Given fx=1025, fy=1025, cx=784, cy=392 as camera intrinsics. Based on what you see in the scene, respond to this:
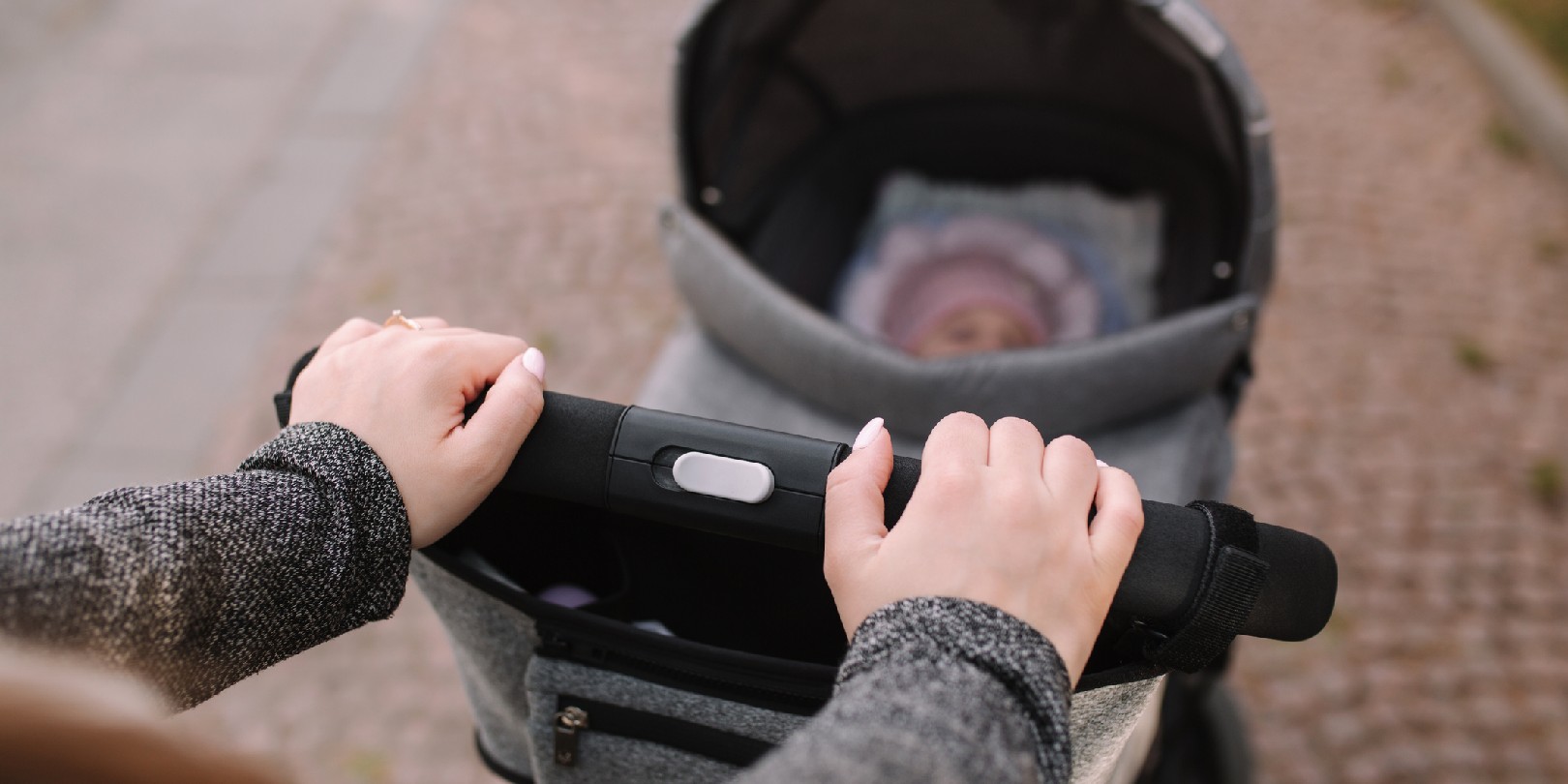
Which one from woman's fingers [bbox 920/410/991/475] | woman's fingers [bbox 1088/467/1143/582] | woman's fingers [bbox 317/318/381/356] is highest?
woman's fingers [bbox 920/410/991/475]

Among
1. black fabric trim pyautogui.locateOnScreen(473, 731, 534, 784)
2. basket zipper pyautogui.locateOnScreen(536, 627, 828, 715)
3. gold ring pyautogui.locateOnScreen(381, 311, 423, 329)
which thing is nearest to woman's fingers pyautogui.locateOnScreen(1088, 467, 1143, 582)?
basket zipper pyautogui.locateOnScreen(536, 627, 828, 715)

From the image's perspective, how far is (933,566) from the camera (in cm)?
67

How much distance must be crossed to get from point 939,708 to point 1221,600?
26 cm

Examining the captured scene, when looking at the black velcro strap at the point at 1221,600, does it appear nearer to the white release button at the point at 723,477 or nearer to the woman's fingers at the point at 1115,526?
the woman's fingers at the point at 1115,526

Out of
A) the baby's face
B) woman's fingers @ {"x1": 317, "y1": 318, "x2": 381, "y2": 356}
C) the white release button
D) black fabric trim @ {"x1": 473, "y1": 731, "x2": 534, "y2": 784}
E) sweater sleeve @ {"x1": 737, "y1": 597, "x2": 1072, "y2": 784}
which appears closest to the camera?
sweater sleeve @ {"x1": 737, "y1": 597, "x2": 1072, "y2": 784}

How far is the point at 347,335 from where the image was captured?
91 centimetres

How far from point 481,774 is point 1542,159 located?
3.49 m

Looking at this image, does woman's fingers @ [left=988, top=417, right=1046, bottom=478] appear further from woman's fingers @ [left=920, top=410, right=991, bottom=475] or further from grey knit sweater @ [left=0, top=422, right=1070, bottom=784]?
grey knit sweater @ [left=0, top=422, right=1070, bottom=784]

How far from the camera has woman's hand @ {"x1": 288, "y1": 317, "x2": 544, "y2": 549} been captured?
2.64ft

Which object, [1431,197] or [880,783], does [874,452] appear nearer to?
[880,783]

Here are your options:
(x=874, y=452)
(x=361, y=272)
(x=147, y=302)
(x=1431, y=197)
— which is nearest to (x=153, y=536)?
(x=874, y=452)

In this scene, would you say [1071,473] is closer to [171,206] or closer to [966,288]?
[966,288]

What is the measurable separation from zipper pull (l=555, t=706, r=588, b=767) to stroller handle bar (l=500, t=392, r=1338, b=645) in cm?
20

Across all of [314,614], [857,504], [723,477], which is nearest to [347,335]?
[314,614]
